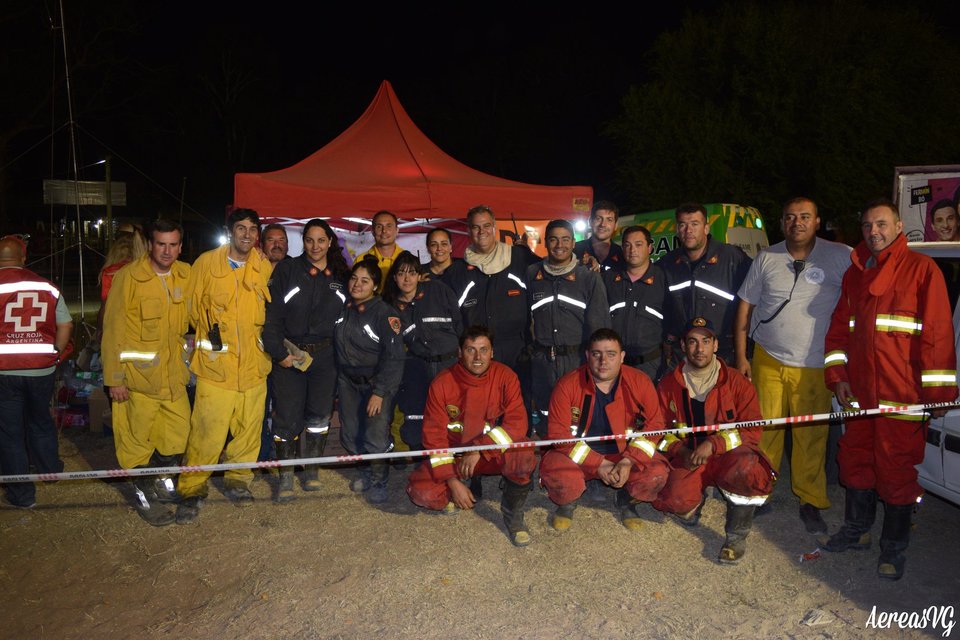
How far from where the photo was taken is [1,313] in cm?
489

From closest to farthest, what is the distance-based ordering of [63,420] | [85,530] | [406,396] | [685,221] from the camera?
[85,530], [685,221], [406,396], [63,420]

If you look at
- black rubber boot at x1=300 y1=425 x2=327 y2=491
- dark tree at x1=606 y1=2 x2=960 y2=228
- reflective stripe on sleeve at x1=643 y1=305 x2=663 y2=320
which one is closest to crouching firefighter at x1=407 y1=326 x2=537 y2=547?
black rubber boot at x1=300 y1=425 x2=327 y2=491

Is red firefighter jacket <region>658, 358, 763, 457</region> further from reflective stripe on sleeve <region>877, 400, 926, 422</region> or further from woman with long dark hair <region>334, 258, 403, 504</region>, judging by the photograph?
woman with long dark hair <region>334, 258, 403, 504</region>

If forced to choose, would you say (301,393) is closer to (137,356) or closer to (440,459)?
(137,356)

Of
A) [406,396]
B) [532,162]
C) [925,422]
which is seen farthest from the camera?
[532,162]

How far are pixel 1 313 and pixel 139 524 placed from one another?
1790mm

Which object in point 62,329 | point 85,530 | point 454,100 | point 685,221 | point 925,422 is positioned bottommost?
point 85,530

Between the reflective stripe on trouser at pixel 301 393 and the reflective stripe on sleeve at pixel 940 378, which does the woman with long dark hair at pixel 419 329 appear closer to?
the reflective stripe on trouser at pixel 301 393

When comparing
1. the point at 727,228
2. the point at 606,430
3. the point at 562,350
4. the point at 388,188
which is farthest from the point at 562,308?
the point at 727,228

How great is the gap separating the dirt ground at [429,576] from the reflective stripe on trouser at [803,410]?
0.94 feet

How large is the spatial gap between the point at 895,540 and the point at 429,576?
103 inches

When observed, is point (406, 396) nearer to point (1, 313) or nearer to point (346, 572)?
point (346, 572)

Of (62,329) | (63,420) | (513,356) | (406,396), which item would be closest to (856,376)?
(513,356)

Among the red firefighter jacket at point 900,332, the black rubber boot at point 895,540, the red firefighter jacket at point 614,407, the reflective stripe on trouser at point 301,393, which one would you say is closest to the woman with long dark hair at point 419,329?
the reflective stripe on trouser at point 301,393
